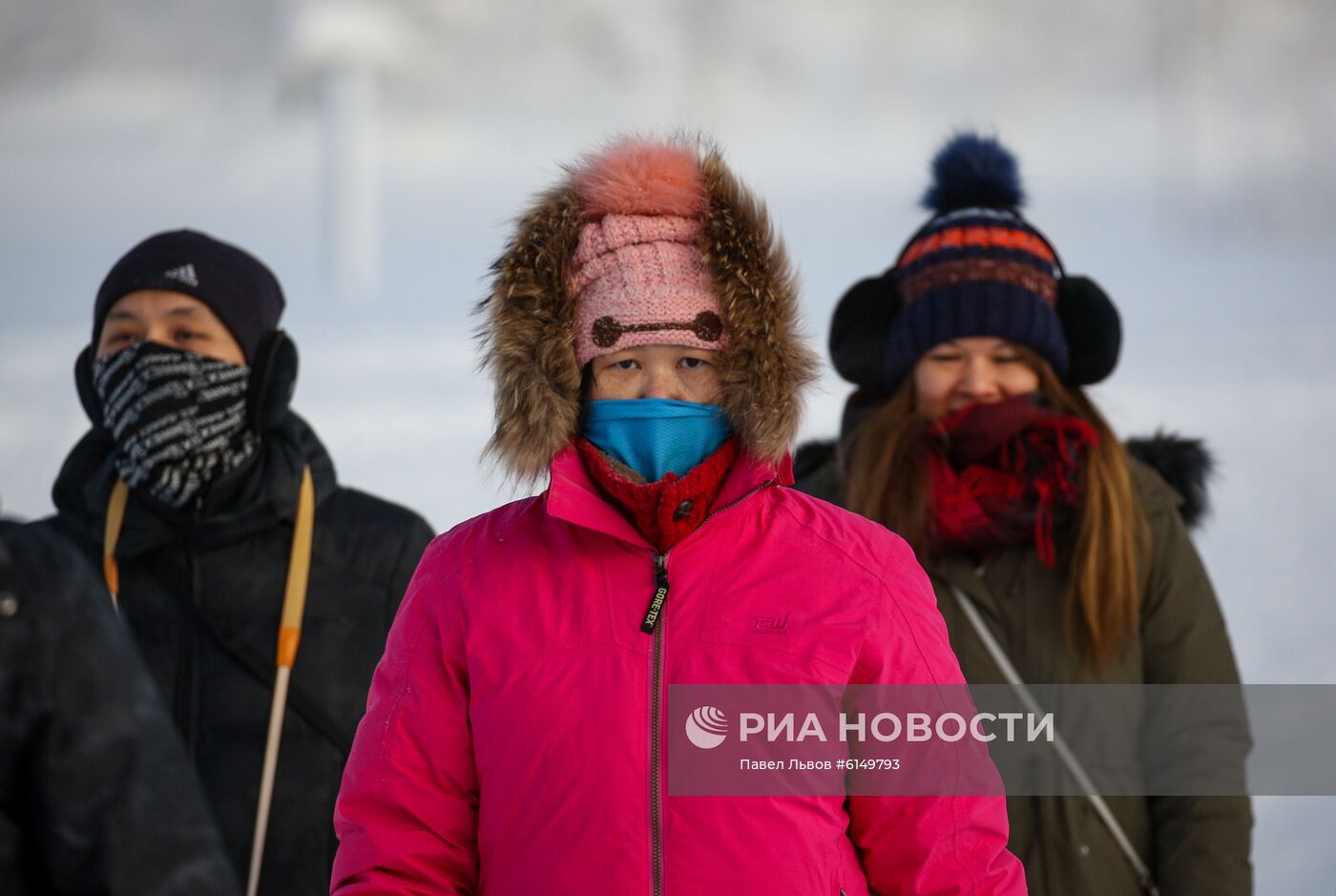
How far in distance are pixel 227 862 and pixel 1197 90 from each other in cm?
699

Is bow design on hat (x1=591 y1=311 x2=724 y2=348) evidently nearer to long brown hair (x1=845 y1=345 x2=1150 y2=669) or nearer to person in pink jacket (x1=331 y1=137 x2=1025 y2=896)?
person in pink jacket (x1=331 y1=137 x2=1025 y2=896)

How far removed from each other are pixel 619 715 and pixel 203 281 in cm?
161

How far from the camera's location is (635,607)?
1798 mm

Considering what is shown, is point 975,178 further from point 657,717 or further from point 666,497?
point 657,717

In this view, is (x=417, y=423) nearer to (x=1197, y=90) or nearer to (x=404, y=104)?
(x=404, y=104)

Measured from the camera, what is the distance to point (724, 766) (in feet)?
5.65

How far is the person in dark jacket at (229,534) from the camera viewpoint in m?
2.69

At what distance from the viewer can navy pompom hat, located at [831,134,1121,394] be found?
3.01 m

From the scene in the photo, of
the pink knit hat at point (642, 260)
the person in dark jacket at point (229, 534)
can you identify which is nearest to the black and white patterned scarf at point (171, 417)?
the person in dark jacket at point (229, 534)

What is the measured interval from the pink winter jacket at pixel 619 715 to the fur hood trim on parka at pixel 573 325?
0.21 feet

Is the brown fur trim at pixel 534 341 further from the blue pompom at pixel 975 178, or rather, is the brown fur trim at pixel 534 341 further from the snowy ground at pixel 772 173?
the snowy ground at pixel 772 173

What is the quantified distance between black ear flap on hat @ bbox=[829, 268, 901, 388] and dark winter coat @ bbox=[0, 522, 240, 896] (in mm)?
2068

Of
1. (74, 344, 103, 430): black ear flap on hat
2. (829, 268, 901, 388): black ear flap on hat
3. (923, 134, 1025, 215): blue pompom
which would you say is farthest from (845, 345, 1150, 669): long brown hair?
(74, 344, 103, 430): black ear flap on hat

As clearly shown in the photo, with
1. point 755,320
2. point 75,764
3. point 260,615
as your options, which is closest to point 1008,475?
point 755,320
